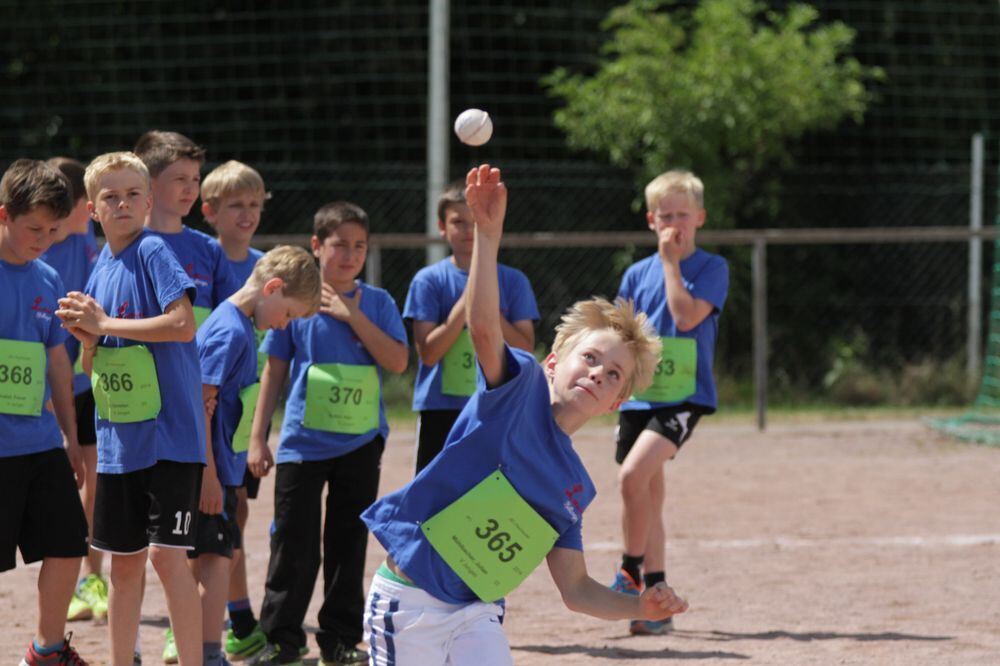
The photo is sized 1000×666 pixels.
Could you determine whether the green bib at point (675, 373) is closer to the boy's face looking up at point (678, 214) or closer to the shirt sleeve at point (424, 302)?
the boy's face looking up at point (678, 214)

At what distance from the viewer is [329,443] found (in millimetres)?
5461

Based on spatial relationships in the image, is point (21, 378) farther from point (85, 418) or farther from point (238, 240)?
point (85, 418)

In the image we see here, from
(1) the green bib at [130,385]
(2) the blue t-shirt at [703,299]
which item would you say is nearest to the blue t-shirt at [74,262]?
(1) the green bib at [130,385]

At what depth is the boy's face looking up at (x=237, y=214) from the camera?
5.76 meters

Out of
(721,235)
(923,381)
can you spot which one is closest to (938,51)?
(923,381)

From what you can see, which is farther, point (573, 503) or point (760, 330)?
point (760, 330)

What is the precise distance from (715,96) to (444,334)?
9641mm

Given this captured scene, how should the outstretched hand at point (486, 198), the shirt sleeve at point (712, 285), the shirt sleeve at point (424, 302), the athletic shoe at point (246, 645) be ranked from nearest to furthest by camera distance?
the outstretched hand at point (486, 198) → the athletic shoe at point (246, 645) → the shirt sleeve at point (424, 302) → the shirt sleeve at point (712, 285)

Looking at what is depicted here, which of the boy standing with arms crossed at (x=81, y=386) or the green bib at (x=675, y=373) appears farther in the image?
the green bib at (x=675, y=373)

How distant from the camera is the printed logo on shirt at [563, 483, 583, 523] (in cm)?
393

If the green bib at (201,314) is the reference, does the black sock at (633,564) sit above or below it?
below

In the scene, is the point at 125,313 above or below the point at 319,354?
above

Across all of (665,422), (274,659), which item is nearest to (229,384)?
(274,659)

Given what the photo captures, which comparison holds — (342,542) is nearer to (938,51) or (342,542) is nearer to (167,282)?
(167,282)
